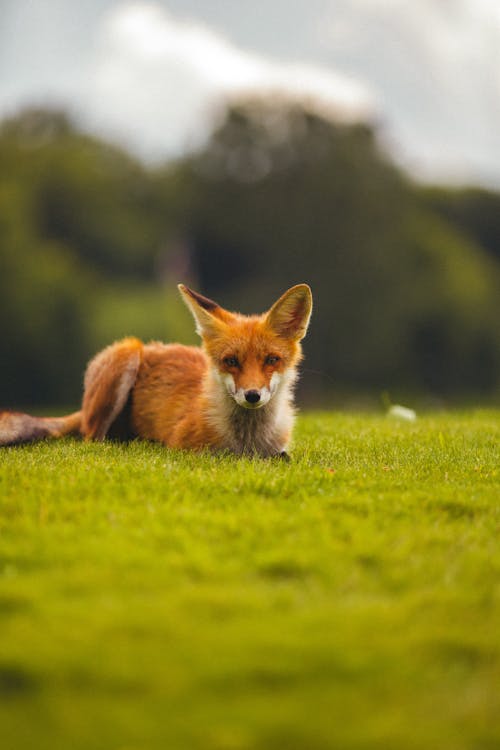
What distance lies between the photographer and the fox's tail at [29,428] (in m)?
6.93

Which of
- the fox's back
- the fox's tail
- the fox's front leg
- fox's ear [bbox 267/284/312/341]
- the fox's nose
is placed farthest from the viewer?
the fox's front leg

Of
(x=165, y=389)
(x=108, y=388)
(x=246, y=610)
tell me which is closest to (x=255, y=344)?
(x=165, y=389)

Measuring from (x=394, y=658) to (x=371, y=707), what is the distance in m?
0.33

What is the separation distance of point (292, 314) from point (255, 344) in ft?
1.77

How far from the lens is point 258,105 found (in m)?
33.1

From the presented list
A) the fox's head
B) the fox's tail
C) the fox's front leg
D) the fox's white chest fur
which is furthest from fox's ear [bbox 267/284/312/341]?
the fox's tail

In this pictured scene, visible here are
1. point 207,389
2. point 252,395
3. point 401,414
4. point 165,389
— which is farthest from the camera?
point 401,414

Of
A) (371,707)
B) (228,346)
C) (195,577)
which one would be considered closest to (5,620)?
(195,577)

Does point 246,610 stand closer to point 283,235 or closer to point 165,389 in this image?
point 165,389

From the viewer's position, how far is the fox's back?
7133 millimetres

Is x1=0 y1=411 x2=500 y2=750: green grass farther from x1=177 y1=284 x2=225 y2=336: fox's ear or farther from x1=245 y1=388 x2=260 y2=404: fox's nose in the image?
x1=177 y1=284 x2=225 y2=336: fox's ear

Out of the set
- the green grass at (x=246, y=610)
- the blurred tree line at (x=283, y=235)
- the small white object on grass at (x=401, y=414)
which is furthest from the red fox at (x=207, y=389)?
the blurred tree line at (x=283, y=235)

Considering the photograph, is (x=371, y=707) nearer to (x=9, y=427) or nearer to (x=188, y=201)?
(x=9, y=427)

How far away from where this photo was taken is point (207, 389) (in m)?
6.71
